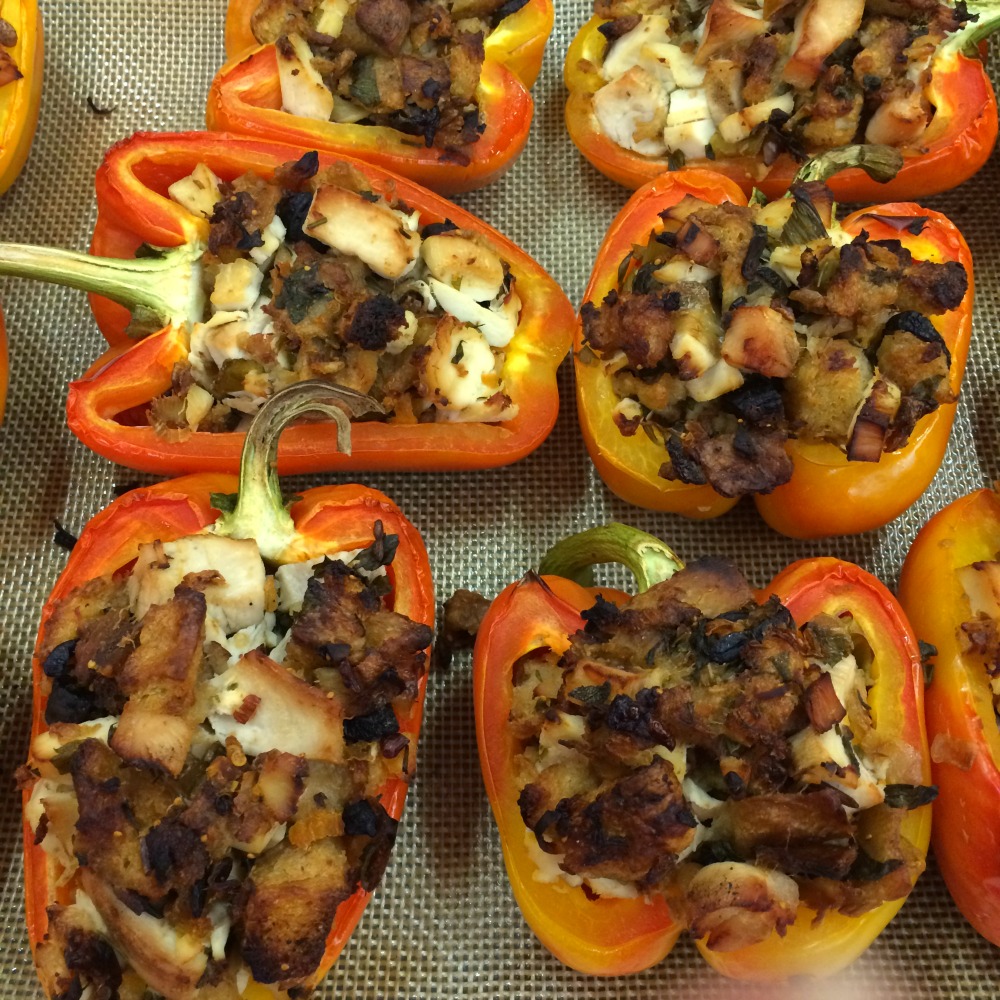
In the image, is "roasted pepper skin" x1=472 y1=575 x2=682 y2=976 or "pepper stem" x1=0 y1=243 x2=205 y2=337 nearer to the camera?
"roasted pepper skin" x1=472 y1=575 x2=682 y2=976

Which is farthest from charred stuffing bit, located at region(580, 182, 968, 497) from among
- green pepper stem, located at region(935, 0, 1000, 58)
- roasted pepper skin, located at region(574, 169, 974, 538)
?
green pepper stem, located at region(935, 0, 1000, 58)

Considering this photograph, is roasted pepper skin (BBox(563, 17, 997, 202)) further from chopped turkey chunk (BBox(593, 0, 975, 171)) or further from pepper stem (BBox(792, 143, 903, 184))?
pepper stem (BBox(792, 143, 903, 184))

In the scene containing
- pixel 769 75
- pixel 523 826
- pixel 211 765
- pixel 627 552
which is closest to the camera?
pixel 211 765

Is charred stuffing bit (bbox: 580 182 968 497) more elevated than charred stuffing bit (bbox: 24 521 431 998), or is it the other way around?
charred stuffing bit (bbox: 580 182 968 497)

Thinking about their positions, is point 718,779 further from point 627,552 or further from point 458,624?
point 458,624

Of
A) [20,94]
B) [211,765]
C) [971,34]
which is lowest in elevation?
[211,765]

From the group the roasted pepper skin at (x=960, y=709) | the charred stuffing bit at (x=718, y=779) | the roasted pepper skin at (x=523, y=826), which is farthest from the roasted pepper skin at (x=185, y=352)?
the roasted pepper skin at (x=960, y=709)

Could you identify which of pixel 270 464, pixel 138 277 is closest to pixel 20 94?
pixel 138 277
